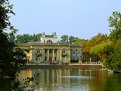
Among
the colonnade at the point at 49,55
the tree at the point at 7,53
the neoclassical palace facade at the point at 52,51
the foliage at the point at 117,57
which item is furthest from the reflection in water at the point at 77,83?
the colonnade at the point at 49,55

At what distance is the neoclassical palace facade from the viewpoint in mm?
129000

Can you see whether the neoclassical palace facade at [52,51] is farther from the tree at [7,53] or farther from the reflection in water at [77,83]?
the tree at [7,53]

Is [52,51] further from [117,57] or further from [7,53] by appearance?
[7,53]

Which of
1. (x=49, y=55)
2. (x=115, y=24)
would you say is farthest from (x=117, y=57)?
(x=49, y=55)

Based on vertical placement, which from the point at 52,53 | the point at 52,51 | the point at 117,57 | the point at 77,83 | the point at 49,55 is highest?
the point at 52,51

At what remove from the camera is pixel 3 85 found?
3372 centimetres

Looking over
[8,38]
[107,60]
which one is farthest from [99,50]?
[8,38]

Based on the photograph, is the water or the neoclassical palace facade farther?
→ the neoclassical palace facade

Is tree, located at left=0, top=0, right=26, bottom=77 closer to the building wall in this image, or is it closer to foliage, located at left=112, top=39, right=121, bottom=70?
foliage, located at left=112, top=39, right=121, bottom=70

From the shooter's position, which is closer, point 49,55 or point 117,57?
point 117,57

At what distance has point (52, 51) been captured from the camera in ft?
429

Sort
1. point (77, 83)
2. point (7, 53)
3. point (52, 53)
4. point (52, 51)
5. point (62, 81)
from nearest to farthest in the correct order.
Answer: point (7, 53)
point (77, 83)
point (62, 81)
point (52, 53)
point (52, 51)

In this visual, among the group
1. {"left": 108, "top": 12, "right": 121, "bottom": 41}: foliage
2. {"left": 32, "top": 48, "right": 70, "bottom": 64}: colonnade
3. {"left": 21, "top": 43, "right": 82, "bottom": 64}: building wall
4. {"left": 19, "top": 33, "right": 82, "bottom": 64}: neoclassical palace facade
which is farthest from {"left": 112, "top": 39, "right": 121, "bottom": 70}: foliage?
{"left": 32, "top": 48, "right": 70, "bottom": 64}: colonnade

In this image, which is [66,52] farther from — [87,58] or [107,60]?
[107,60]
